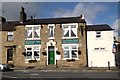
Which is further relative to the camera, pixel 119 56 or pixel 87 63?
pixel 119 56

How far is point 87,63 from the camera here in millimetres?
37531

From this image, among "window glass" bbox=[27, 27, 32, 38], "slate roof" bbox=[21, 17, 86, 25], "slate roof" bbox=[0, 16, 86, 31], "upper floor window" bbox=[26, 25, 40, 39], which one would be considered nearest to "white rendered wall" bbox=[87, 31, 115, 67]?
"slate roof" bbox=[21, 17, 86, 25]

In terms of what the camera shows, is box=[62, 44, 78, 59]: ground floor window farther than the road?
Yes

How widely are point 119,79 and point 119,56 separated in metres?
26.1

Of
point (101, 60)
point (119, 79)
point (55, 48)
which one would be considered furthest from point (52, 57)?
point (119, 79)

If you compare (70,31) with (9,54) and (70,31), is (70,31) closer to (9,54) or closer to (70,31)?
(70,31)

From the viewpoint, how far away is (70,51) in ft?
123

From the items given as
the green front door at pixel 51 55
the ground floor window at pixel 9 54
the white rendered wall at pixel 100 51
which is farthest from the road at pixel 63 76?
the ground floor window at pixel 9 54

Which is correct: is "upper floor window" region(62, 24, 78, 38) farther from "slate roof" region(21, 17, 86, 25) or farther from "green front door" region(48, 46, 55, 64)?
"green front door" region(48, 46, 55, 64)

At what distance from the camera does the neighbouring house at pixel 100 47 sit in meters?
37.4

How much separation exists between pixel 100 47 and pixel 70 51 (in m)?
4.31

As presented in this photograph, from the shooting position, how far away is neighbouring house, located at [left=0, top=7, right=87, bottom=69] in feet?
123

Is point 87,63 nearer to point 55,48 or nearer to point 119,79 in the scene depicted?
point 55,48

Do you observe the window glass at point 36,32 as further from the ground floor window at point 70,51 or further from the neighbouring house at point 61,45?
the ground floor window at point 70,51
